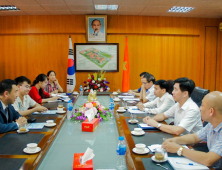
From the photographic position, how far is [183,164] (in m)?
1.48

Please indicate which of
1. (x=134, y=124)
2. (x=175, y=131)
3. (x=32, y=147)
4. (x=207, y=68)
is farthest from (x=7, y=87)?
(x=207, y=68)

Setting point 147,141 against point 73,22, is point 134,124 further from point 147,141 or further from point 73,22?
point 73,22

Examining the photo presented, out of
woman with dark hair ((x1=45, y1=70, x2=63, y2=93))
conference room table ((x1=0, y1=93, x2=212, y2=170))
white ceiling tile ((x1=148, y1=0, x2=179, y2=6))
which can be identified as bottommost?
conference room table ((x1=0, y1=93, x2=212, y2=170))

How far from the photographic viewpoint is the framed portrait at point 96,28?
647 cm

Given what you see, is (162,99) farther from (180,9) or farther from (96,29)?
(96,29)

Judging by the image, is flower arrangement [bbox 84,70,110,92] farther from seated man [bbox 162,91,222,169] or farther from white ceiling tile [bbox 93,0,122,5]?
seated man [bbox 162,91,222,169]

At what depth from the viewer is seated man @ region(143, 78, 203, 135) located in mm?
2178

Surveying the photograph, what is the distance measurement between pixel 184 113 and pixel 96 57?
15.4 ft

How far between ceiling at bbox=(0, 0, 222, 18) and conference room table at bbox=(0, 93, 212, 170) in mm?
3615

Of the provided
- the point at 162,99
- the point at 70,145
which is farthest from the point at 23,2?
the point at 70,145

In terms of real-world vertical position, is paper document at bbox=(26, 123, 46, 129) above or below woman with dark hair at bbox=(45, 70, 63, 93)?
below

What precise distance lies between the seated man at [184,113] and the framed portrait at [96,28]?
446cm

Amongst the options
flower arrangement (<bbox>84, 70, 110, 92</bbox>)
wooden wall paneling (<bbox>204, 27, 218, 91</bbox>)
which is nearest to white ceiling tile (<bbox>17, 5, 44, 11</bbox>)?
flower arrangement (<bbox>84, 70, 110, 92</bbox>)

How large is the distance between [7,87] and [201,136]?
1985 millimetres
